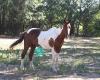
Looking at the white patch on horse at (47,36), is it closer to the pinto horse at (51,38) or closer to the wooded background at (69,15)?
the pinto horse at (51,38)

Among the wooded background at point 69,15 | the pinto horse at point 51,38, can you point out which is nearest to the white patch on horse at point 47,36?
the pinto horse at point 51,38

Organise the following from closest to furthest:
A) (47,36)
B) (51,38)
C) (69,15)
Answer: (51,38), (47,36), (69,15)

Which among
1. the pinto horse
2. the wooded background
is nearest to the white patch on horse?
Answer: the pinto horse

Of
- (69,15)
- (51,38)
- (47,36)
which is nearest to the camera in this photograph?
(51,38)

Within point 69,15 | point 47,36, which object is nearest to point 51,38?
point 47,36

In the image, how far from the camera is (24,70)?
38.1 feet

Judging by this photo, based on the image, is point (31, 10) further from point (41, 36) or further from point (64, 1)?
point (41, 36)

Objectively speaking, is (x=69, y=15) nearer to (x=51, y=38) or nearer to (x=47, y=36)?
(x=47, y=36)

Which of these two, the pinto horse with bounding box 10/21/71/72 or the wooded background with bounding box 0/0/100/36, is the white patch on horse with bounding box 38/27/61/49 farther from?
the wooded background with bounding box 0/0/100/36

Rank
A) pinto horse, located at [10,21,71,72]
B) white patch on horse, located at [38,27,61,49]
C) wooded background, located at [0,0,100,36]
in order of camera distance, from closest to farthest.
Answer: pinto horse, located at [10,21,71,72], white patch on horse, located at [38,27,61,49], wooded background, located at [0,0,100,36]

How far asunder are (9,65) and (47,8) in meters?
39.6

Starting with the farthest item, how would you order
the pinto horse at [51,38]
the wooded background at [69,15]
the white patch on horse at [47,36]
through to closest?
1. the wooded background at [69,15]
2. the white patch on horse at [47,36]
3. the pinto horse at [51,38]

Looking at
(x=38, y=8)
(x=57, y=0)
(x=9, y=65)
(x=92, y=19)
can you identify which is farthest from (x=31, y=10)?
(x=9, y=65)

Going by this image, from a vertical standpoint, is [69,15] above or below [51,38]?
above
